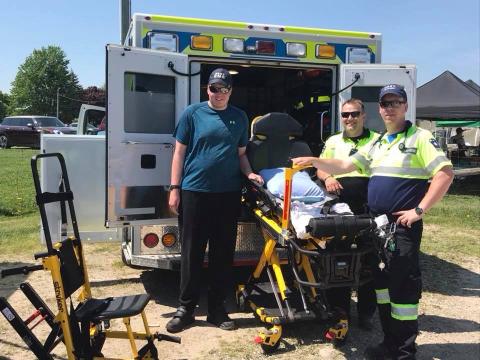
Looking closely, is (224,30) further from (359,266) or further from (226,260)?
(359,266)

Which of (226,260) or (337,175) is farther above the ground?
(337,175)

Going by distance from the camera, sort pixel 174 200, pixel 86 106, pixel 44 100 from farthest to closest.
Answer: pixel 44 100 → pixel 86 106 → pixel 174 200

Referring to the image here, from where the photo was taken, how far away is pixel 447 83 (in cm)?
1390

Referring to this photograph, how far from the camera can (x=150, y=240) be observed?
15.6 ft

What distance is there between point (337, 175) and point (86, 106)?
373cm

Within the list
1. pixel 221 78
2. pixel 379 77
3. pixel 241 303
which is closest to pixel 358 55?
pixel 379 77

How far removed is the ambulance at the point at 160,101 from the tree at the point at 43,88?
6787 cm

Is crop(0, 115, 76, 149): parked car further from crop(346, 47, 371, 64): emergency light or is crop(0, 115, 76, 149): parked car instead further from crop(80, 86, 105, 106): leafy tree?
Answer: crop(80, 86, 105, 106): leafy tree

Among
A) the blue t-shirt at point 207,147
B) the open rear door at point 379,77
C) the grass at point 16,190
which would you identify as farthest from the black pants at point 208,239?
the grass at point 16,190

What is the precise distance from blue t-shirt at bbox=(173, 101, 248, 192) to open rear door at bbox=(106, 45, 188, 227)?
1.65 feet

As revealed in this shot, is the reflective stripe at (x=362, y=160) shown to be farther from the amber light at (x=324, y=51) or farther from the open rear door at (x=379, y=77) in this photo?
the amber light at (x=324, y=51)

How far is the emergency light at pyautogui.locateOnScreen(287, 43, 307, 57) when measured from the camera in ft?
16.5

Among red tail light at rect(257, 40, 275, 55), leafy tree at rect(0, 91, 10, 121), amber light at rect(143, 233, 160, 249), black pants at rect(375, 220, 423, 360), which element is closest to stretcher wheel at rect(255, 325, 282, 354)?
black pants at rect(375, 220, 423, 360)

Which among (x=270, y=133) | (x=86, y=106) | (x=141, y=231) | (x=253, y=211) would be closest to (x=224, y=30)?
(x=270, y=133)
